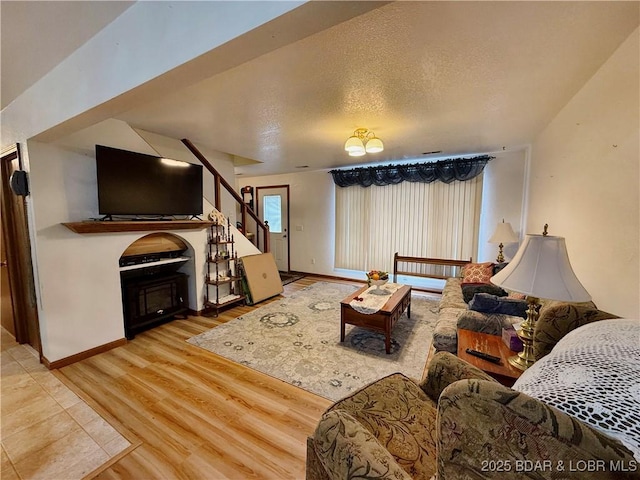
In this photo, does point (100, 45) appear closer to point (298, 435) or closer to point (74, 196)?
point (74, 196)

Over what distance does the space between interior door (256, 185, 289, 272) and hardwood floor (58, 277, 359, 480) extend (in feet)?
12.5

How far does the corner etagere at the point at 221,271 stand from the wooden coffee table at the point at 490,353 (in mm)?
2962

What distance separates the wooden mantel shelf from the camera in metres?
2.31

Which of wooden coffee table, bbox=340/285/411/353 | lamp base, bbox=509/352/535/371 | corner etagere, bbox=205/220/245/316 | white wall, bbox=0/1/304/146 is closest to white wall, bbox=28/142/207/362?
white wall, bbox=0/1/304/146

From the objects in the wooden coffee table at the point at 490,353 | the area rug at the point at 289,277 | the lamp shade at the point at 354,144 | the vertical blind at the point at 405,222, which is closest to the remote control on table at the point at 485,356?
the wooden coffee table at the point at 490,353

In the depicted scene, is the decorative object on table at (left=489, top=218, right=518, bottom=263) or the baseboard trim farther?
the decorative object on table at (left=489, top=218, right=518, bottom=263)

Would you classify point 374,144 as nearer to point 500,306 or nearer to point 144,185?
point 500,306

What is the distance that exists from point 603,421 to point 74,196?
11.6ft

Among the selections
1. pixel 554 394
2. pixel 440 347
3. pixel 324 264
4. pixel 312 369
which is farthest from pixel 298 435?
pixel 324 264

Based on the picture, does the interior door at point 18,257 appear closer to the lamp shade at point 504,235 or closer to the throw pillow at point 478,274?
the throw pillow at point 478,274

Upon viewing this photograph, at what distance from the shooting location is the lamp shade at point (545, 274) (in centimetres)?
118

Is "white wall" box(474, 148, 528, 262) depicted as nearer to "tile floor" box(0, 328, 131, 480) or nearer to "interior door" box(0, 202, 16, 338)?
"tile floor" box(0, 328, 131, 480)

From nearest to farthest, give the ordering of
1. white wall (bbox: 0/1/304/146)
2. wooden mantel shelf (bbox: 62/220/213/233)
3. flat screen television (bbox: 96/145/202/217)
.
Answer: white wall (bbox: 0/1/304/146) → wooden mantel shelf (bbox: 62/220/213/233) → flat screen television (bbox: 96/145/202/217)

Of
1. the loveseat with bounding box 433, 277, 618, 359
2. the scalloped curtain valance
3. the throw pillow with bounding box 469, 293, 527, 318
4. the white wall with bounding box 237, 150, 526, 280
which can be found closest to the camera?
the loveseat with bounding box 433, 277, 618, 359
